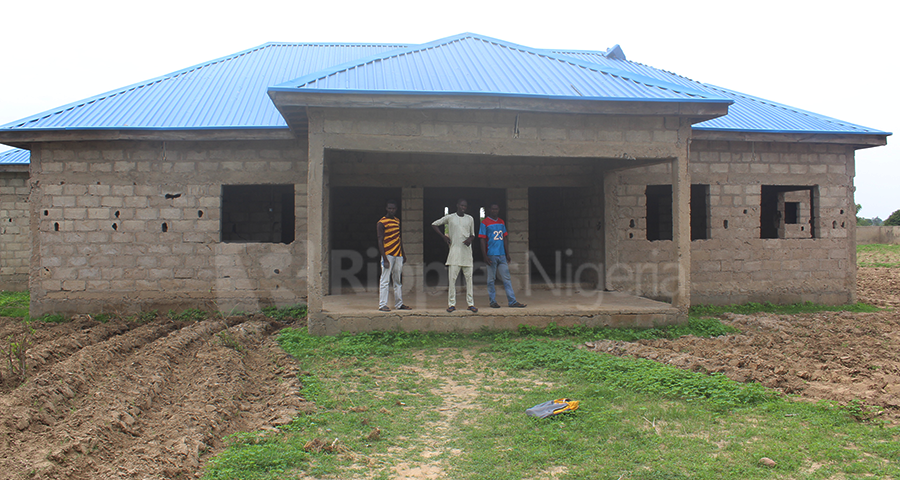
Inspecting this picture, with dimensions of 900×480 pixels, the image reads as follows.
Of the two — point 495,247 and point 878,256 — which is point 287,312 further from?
point 878,256

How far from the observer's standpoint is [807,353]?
680cm

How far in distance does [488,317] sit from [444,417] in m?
3.32

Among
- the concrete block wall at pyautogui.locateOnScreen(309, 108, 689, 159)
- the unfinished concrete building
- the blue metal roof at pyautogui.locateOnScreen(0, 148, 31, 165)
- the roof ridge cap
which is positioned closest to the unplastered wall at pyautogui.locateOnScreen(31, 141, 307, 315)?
the unfinished concrete building

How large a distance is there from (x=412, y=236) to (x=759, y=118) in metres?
7.74

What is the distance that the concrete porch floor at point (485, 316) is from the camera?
25.5 ft

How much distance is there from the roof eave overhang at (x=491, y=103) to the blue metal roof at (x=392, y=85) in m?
0.09

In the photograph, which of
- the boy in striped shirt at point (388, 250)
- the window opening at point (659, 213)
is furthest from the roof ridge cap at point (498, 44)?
the window opening at point (659, 213)

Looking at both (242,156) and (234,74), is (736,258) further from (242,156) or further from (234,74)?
(234,74)

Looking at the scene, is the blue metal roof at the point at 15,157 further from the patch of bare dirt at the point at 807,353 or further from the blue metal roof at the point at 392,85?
the patch of bare dirt at the point at 807,353

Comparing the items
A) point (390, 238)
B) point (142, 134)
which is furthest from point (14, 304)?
point (390, 238)

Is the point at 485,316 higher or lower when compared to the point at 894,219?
lower

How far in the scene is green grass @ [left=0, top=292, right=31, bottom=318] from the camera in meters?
10.4

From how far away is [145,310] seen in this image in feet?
32.6

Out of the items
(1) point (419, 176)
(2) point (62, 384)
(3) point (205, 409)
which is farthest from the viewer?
(1) point (419, 176)
